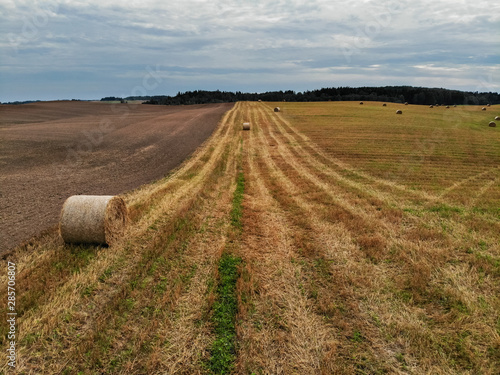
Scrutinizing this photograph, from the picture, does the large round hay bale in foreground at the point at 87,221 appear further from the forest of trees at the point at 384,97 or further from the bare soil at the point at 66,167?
the forest of trees at the point at 384,97

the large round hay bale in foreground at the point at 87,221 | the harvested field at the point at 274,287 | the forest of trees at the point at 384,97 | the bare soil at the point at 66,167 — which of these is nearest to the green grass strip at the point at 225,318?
the harvested field at the point at 274,287

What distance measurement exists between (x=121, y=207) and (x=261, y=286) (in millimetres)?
5242

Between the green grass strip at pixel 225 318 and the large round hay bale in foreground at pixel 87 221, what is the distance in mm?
3460

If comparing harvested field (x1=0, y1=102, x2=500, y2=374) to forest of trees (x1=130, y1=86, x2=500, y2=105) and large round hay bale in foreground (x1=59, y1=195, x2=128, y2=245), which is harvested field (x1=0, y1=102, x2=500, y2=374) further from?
forest of trees (x1=130, y1=86, x2=500, y2=105)

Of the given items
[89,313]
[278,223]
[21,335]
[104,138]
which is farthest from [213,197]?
[104,138]

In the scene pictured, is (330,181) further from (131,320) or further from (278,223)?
(131,320)

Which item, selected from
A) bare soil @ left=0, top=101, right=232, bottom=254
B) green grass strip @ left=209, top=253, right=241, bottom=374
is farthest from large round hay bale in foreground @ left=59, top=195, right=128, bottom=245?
green grass strip @ left=209, top=253, right=241, bottom=374

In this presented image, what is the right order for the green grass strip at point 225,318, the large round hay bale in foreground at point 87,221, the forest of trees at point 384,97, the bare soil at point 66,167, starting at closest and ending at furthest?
the green grass strip at point 225,318 → the large round hay bale in foreground at point 87,221 → the bare soil at point 66,167 → the forest of trees at point 384,97

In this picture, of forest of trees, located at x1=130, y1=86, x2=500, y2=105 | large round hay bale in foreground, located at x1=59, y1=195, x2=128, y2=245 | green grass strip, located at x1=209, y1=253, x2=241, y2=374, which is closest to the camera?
green grass strip, located at x1=209, y1=253, x2=241, y2=374

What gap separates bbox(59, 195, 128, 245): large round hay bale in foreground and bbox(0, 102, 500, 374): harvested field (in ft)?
1.11

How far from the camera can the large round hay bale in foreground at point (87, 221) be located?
7.68 metres

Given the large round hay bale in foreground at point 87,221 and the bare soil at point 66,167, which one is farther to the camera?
the bare soil at point 66,167

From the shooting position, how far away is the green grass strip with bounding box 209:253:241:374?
4551 mm

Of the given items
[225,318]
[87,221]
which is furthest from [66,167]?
[225,318]
